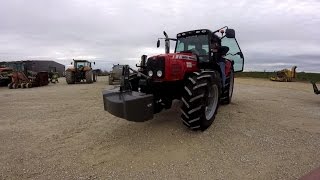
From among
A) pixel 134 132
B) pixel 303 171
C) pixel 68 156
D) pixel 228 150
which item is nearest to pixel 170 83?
pixel 134 132

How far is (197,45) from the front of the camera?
375 inches

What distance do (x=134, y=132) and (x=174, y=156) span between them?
173 centimetres

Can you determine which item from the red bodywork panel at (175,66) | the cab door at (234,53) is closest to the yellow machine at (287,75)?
the cab door at (234,53)

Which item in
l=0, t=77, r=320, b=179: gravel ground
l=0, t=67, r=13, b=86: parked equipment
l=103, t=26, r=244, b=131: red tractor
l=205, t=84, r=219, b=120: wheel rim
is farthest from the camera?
l=0, t=67, r=13, b=86: parked equipment

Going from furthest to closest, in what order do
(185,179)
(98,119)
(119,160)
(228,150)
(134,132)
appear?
(98,119)
(134,132)
(228,150)
(119,160)
(185,179)

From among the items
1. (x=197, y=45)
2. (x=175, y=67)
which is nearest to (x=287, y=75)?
(x=197, y=45)

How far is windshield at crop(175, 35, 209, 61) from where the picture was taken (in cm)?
930

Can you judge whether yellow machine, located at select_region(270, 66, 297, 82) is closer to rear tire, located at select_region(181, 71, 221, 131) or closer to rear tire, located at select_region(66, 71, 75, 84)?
rear tire, located at select_region(66, 71, 75, 84)

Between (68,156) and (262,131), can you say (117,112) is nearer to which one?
(68,156)

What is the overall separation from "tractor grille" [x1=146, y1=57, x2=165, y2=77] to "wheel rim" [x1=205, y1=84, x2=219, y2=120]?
1.23 metres

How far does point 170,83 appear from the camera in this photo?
26.2ft

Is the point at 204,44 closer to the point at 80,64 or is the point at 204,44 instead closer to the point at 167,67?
the point at 167,67

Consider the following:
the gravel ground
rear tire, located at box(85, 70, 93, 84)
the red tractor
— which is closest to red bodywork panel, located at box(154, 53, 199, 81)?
the red tractor

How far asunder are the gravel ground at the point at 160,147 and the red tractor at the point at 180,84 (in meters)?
0.49
